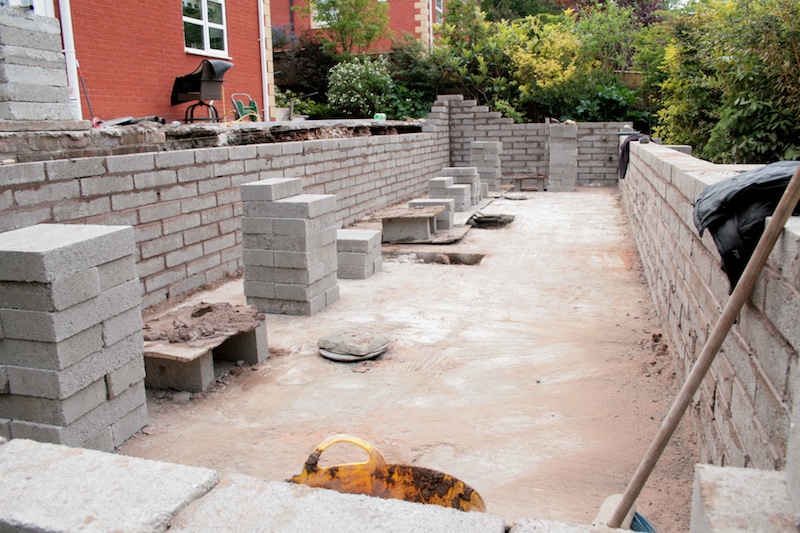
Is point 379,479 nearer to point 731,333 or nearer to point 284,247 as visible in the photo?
point 731,333

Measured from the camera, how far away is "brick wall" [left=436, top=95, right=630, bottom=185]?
17891 millimetres

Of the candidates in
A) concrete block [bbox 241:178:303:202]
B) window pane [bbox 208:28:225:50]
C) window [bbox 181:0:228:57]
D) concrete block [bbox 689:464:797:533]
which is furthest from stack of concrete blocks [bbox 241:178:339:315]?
window pane [bbox 208:28:225:50]

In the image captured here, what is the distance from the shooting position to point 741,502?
5.46 feet

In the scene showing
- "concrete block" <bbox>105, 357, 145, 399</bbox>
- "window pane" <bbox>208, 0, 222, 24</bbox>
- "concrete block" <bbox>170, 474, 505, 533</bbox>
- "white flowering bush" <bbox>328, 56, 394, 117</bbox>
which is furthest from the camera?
"white flowering bush" <bbox>328, 56, 394, 117</bbox>

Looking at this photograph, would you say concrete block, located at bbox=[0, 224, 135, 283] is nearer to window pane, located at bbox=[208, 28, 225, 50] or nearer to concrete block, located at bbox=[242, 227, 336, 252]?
concrete block, located at bbox=[242, 227, 336, 252]

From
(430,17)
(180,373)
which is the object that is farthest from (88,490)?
(430,17)

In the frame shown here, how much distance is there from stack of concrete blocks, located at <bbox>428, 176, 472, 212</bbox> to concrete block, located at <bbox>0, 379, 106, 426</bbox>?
9168 mm

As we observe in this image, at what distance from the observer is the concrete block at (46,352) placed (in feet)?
11.4

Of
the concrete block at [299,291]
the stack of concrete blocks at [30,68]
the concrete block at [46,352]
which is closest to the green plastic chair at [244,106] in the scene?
the stack of concrete blocks at [30,68]

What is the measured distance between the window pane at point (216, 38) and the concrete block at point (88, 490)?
14.7 m

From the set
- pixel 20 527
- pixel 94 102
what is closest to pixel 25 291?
pixel 20 527

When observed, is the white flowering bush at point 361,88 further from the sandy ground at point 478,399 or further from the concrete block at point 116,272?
the concrete block at point 116,272

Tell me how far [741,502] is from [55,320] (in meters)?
3.23

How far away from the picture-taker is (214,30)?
15.3 meters
